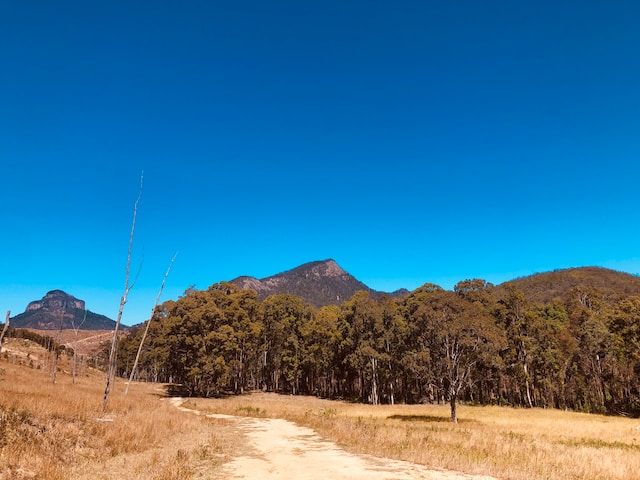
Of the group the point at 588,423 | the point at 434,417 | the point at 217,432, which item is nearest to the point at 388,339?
the point at 434,417

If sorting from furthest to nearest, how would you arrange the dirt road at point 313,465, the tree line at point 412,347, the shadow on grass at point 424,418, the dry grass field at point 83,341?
the dry grass field at point 83,341 → the tree line at point 412,347 → the shadow on grass at point 424,418 → the dirt road at point 313,465

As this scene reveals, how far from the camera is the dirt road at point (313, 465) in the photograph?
12.4 meters

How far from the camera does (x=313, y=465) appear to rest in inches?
546

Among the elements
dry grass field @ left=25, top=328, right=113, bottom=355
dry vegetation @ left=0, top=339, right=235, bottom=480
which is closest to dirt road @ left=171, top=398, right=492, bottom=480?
dry vegetation @ left=0, top=339, right=235, bottom=480

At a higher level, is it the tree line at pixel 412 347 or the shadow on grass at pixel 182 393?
the tree line at pixel 412 347

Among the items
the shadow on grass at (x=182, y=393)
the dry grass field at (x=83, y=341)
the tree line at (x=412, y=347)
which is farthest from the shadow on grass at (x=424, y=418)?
the dry grass field at (x=83, y=341)

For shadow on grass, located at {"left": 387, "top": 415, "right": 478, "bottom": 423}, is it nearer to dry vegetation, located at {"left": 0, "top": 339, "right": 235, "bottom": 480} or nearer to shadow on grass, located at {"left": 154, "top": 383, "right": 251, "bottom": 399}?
dry vegetation, located at {"left": 0, "top": 339, "right": 235, "bottom": 480}

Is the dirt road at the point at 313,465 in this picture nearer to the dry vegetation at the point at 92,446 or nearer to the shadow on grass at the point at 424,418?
the dry vegetation at the point at 92,446

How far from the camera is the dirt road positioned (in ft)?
40.5

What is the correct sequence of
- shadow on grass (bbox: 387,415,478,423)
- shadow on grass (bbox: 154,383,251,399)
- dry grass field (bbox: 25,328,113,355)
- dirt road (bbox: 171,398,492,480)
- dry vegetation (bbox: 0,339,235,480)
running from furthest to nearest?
1. dry grass field (bbox: 25,328,113,355)
2. shadow on grass (bbox: 154,383,251,399)
3. shadow on grass (bbox: 387,415,478,423)
4. dirt road (bbox: 171,398,492,480)
5. dry vegetation (bbox: 0,339,235,480)

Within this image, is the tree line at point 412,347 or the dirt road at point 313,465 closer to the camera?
the dirt road at point 313,465

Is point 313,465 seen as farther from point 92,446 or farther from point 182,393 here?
point 182,393

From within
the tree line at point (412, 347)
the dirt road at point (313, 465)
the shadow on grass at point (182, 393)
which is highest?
the tree line at point (412, 347)

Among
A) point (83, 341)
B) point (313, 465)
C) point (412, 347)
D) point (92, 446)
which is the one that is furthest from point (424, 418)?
point (83, 341)
